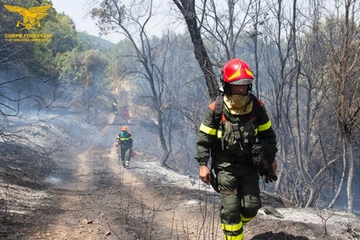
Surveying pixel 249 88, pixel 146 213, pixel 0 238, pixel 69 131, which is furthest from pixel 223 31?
pixel 69 131

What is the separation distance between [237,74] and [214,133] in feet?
2.13

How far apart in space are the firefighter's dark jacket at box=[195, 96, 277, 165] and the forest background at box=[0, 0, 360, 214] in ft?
9.52

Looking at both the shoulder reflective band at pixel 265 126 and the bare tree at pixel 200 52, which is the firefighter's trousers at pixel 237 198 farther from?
the bare tree at pixel 200 52

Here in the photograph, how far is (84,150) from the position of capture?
18891 mm

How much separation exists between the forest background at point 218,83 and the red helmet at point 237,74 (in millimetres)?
2891

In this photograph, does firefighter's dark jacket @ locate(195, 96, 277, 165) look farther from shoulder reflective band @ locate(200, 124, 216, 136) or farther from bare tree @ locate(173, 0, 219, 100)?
bare tree @ locate(173, 0, 219, 100)

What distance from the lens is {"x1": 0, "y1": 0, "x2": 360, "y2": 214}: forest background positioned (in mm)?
6379

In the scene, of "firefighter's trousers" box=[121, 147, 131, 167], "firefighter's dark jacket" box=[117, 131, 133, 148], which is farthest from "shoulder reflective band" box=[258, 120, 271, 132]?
"firefighter's trousers" box=[121, 147, 131, 167]

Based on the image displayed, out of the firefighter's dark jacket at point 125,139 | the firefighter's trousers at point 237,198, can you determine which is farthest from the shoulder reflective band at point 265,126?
the firefighter's dark jacket at point 125,139

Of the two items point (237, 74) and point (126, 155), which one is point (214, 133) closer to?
point (237, 74)

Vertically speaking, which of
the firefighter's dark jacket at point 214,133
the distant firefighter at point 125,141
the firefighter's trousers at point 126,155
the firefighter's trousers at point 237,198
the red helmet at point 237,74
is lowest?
the firefighter's trousers at point 126,155

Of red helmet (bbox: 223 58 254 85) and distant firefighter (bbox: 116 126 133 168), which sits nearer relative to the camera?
red helmet (bbox: 223 58 254 85)

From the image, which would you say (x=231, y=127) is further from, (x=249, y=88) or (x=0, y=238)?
(x=0, y=238)

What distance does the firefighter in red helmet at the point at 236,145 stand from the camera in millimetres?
3195
